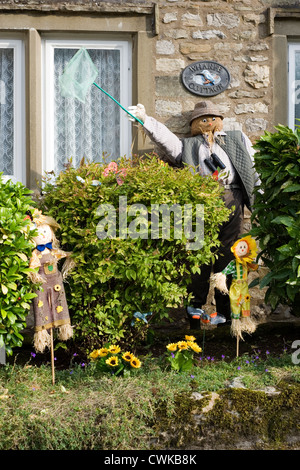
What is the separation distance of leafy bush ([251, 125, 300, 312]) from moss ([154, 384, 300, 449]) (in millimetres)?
874

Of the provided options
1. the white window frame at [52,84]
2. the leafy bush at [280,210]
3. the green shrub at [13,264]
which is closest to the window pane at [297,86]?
the white window frame at [52,84]

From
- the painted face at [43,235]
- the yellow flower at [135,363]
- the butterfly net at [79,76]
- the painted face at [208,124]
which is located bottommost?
the yellow flower at [135,363]

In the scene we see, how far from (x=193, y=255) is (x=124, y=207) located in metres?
0.64

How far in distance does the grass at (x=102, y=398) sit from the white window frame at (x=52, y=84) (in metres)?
2.45

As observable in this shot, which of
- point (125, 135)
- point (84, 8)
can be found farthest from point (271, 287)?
point (84, 8)

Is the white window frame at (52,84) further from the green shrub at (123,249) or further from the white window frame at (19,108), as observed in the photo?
the green shrub at (123,249)

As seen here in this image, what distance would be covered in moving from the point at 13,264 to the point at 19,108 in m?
2.55

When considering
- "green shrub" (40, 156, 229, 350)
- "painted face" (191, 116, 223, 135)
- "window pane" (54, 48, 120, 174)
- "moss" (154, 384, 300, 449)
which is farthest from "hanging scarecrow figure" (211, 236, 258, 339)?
"window pane" (54, 48, 120, 174)

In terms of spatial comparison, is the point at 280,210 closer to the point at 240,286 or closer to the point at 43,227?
the point at 240,286

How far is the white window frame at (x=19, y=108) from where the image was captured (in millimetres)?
6195

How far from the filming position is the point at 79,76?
5.74m

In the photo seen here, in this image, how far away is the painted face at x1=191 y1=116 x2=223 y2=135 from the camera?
19.2 ft
